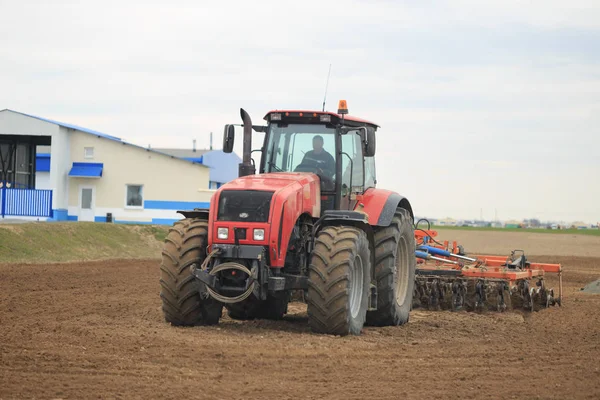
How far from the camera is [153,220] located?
40312 mm

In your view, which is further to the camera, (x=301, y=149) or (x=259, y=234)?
(x=301, y=149)

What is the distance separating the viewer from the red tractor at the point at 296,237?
10867mm

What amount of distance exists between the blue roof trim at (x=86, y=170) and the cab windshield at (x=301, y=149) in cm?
2725

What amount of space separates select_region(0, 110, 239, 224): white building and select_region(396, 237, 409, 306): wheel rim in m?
25.4

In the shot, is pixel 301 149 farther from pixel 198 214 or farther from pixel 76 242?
pixel 76 242

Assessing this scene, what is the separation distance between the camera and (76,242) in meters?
29.4

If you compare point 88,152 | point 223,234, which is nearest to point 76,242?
point 88,152

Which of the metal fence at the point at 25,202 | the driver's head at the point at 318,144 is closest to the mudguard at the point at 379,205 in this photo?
the driver's head at the point at 318,144

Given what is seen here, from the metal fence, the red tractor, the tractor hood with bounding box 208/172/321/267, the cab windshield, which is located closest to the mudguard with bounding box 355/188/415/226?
the red tractor

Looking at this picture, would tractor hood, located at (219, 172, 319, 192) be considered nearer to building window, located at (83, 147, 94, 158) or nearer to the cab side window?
the cab side window

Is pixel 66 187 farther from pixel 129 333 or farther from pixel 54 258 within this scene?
pixel 129 333

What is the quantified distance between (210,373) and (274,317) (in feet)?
16.1

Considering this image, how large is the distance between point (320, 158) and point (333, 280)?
7.70 feet

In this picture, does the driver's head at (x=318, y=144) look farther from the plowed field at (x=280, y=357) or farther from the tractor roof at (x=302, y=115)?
the plowed field at (x=280, y=357)
